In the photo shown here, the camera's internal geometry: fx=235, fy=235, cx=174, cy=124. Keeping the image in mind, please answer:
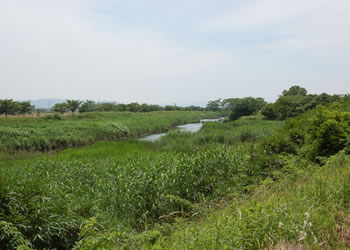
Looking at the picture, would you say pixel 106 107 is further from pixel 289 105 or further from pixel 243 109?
pixel 289 105

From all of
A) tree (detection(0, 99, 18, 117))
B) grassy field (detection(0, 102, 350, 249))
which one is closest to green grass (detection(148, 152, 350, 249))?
grassy field (detection(0, 102, 350, 249))

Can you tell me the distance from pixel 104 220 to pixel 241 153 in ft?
16.8

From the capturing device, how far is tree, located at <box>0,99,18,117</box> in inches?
1070

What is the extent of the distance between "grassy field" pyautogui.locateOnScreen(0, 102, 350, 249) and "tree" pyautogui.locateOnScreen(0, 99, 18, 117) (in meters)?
23.4

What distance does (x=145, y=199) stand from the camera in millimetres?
5707

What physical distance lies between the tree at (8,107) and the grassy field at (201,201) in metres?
23.4

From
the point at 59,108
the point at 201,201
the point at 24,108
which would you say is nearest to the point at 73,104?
the point at 59,108

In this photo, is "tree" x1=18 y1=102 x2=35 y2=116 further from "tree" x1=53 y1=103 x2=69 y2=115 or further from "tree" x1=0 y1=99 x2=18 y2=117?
"tree" x1=53 y1=103 x2=69 y2=115

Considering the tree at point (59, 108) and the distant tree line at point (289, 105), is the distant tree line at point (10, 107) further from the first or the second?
the distant tree line at point (289, 105)

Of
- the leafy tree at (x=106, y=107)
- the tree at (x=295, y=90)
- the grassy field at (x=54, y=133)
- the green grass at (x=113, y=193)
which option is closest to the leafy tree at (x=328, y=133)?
the green grass at (x=113, y=193)

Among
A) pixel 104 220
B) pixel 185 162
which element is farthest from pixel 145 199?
pixel 185 162

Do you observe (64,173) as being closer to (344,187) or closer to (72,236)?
(72,236)

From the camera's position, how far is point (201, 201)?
4906mm

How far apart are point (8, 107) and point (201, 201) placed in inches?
1209
